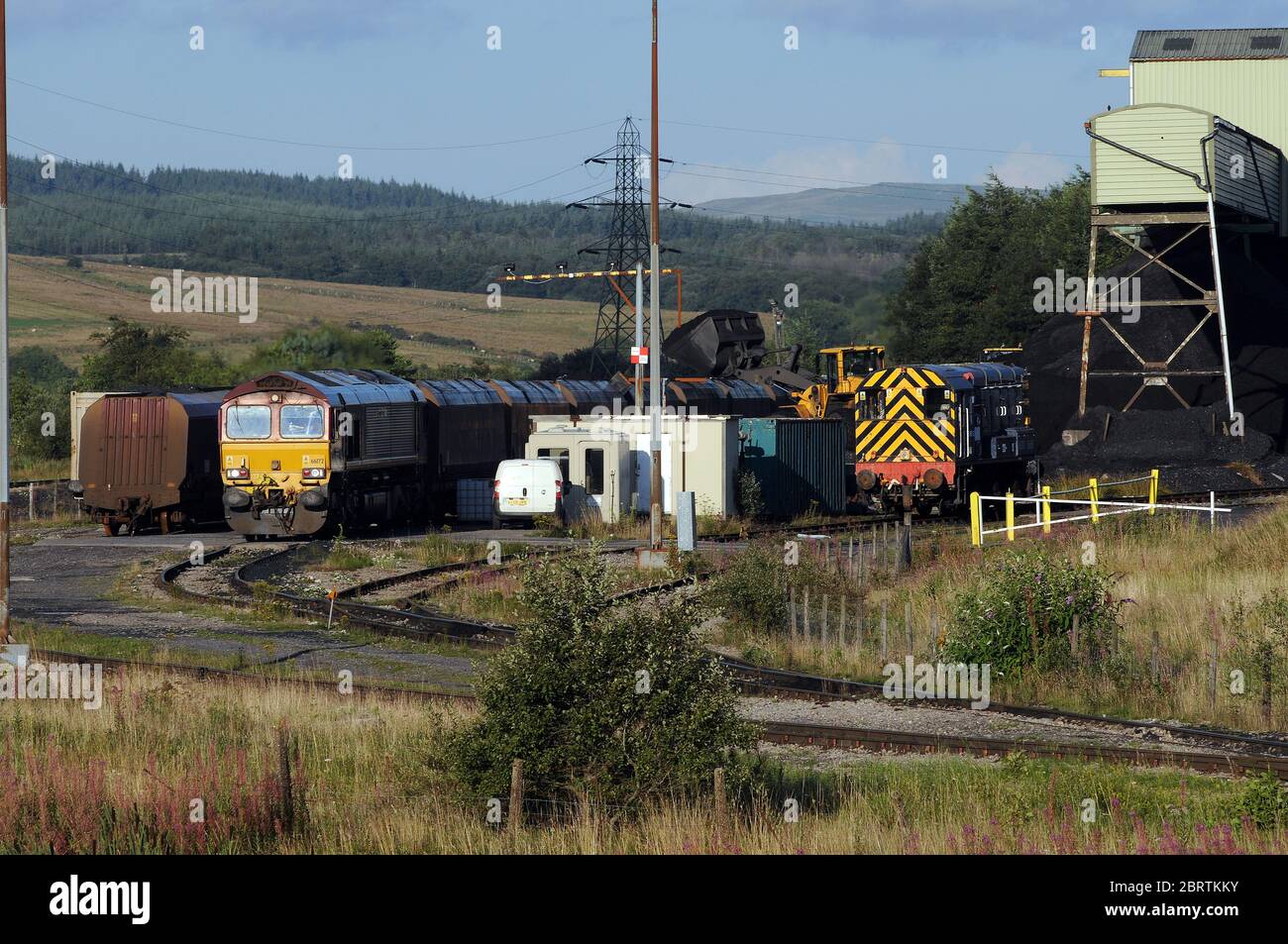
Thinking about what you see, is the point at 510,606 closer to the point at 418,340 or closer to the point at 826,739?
the point at 826,739

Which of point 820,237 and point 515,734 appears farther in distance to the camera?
point 820,237

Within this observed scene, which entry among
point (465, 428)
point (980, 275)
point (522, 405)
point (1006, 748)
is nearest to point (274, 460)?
point (465, 428)

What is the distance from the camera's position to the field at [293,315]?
404 feet

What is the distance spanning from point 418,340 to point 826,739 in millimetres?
121407

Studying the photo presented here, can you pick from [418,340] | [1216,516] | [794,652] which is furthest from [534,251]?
[794,652]

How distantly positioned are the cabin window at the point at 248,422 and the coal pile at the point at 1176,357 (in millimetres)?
24395

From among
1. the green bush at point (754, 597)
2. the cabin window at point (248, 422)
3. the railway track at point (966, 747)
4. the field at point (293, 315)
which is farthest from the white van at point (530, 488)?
the field at point (293, 315)

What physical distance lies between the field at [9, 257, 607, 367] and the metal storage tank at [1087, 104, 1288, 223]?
66.3m

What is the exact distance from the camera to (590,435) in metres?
40.0

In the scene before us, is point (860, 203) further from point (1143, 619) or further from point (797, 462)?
point (1143, 619)

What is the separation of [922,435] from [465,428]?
13321 millimetres

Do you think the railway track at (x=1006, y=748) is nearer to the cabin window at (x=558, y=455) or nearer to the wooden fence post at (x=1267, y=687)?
the wooden fence post at (x=1267, y=687)

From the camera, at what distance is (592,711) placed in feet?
40.6

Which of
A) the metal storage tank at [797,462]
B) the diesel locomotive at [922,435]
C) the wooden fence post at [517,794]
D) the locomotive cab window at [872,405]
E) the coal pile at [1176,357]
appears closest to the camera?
the wooden fence post at [517,794]
